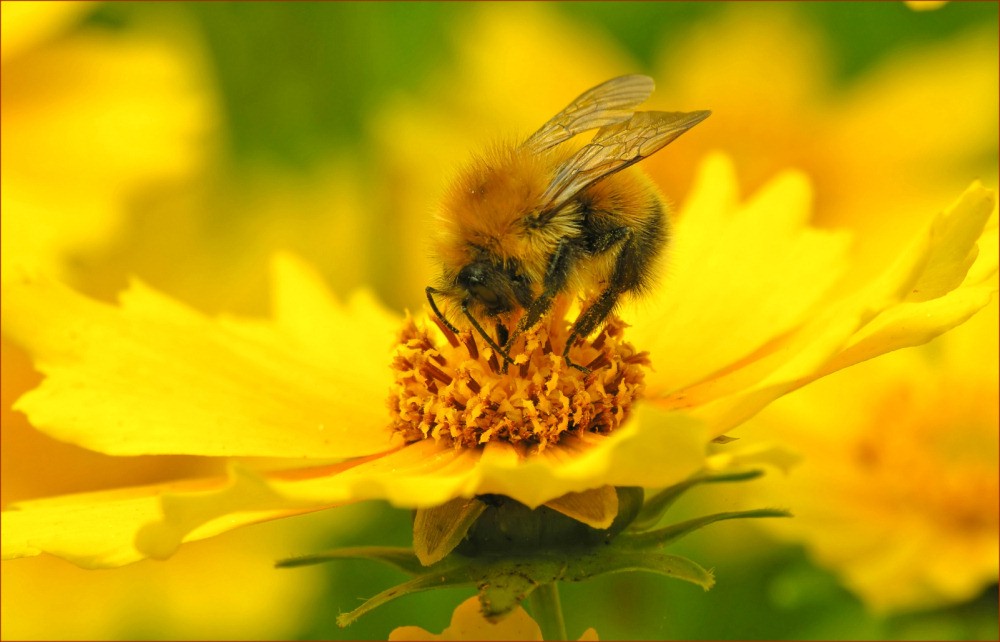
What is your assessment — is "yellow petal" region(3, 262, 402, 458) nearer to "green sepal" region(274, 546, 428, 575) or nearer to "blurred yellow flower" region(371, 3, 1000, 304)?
"green sepal" region(274, 546, 428, 575)

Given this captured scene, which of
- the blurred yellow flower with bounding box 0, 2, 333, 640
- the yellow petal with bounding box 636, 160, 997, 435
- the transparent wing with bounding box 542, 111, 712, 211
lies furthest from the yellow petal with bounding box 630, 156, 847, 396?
the blurred yellow flower with bounding box 0, 2, 333, 640

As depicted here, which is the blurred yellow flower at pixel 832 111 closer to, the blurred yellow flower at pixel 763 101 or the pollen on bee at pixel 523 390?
the blurred yellow flower at pixel 763 101

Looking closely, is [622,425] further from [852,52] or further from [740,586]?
[852,52]

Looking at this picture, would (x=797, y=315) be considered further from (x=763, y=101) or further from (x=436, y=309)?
(x=763, y=101)

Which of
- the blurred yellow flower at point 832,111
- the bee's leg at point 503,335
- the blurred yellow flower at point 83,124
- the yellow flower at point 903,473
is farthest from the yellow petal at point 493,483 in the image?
the blurred yellow flower at point 832,111

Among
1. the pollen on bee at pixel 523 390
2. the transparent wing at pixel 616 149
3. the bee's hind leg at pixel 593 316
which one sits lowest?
the pollen on bee at pixel 523 390
